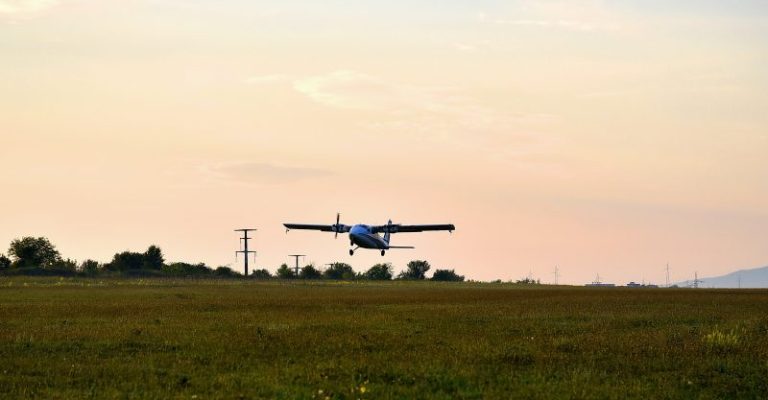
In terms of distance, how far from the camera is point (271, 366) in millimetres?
21594

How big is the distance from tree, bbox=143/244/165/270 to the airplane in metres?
71.6

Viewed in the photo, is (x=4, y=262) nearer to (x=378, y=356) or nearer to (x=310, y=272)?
(x=310, y=272)

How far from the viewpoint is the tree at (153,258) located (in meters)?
186

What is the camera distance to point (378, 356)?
23422mm

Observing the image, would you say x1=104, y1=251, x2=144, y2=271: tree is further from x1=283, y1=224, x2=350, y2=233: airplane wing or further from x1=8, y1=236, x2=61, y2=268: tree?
x1=283, y1=224, x2=350, y2=233: airplane wing

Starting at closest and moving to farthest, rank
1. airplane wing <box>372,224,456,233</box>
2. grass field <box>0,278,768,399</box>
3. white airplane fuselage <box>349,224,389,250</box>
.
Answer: grass field <box>0,278,768,399</box> < white airplane fuselage <box>349,224,389,250</box> < airplane wing <box>372,224,456,233</box>

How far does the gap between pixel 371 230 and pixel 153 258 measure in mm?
96898

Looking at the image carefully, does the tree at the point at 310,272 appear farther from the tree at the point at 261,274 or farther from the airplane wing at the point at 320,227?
the airplane wing at the point at 320,227

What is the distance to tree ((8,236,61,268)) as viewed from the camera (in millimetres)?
176375

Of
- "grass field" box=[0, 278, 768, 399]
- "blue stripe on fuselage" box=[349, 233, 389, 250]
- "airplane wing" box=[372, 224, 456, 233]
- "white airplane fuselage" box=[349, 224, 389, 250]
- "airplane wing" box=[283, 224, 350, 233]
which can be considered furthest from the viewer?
"airplane wing" box=[283, 224, 350, 233]

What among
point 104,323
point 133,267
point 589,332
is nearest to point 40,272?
point 133,267

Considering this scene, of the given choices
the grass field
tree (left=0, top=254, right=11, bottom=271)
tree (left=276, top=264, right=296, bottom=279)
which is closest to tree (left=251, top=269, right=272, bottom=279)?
tree (left=276, top=264, right=296, bottom=279)

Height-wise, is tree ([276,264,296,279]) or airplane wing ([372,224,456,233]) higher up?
airplane wing ([372,224,456,233])

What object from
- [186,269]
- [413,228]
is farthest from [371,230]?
[186,269]
